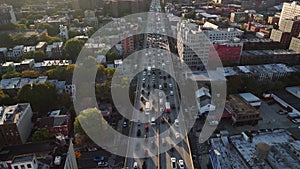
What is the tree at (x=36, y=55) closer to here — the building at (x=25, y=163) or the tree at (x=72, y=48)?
the tree at (x=72, y=48)

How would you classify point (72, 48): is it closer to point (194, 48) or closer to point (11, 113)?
point (11, 113)

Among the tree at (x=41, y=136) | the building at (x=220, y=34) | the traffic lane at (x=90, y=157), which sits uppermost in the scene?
the building at (x=220, y=34)

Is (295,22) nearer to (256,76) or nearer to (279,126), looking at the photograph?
(256,76)

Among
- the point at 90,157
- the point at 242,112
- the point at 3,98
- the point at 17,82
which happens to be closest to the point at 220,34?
the point at 242,112

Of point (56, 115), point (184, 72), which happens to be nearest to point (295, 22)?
point (184, 72)

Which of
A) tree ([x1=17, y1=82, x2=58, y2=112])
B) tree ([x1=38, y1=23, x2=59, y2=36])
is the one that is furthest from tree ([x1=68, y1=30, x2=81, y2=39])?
tree ([x1=17, y1=82, x2=58, y2=112])

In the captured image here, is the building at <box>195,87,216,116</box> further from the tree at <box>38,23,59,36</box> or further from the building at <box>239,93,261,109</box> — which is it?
the tree at <box>38,23,59,36</box>

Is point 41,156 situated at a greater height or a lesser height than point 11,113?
greater

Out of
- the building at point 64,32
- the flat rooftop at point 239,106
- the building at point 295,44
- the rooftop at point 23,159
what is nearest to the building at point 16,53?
the building at point 64,32
